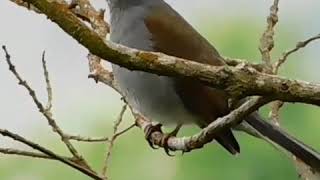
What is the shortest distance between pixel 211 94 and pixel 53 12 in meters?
0.45

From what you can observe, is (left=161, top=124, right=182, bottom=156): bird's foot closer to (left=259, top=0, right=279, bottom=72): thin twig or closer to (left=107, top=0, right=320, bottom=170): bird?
(left=107, top=0, right=320, bottom=170): bird

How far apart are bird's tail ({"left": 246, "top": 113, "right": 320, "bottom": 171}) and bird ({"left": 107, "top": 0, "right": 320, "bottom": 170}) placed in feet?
0.05

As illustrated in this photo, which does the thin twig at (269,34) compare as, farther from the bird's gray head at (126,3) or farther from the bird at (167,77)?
the bird's gray head at (126,3)

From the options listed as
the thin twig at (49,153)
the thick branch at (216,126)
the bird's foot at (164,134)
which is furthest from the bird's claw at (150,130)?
the thin twig at (49,153)

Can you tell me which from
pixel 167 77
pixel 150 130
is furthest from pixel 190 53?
pixel 150 130

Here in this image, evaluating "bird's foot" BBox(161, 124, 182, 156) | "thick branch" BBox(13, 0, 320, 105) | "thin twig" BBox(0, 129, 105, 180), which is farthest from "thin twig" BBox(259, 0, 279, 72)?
"thick branch" BBox(13, 0, 320, 105)

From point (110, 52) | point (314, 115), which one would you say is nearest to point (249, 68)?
point (110, 52)

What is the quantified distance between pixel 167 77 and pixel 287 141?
195 mm

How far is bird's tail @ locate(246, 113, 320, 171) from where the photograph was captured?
838mm

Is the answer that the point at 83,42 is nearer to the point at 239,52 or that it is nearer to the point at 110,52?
the point at 110,52

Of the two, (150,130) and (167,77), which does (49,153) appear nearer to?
(167,77)

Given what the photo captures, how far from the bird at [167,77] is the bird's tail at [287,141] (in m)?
0.02

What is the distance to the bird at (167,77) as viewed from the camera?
104cm

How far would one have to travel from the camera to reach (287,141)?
90cm
